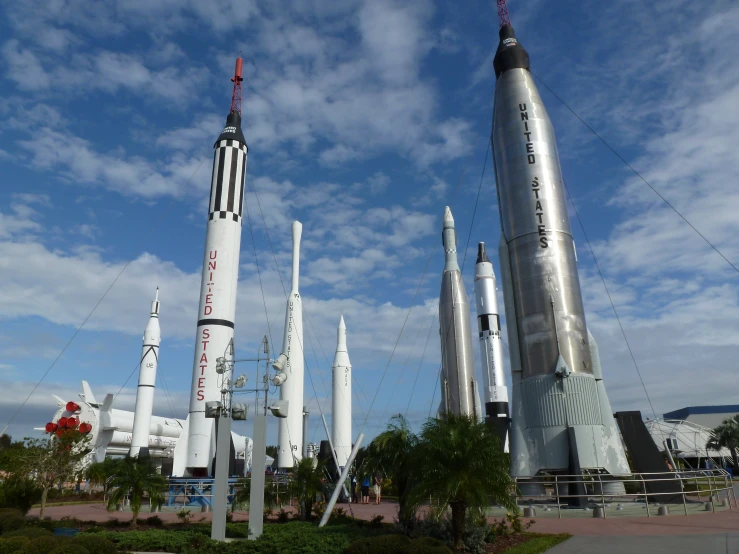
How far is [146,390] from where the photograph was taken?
42.7 meters

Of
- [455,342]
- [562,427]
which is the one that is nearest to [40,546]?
[562,427]

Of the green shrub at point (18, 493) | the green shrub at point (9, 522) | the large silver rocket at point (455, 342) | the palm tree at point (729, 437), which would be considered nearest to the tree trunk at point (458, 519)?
the green shrub at point (9, 522)

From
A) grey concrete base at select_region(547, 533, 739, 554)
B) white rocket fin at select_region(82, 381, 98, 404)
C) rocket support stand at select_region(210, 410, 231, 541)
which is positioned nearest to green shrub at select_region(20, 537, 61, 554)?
rocket support stand at select_region(210, 410, 231, 541)

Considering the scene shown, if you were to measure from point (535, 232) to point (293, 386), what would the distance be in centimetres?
2071

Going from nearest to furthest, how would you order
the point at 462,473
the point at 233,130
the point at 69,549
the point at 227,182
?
1. the point at 69,549
2. the point at 462,473
3. the point at 227,182
4. the point at 233,130

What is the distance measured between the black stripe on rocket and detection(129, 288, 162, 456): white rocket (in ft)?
58.3

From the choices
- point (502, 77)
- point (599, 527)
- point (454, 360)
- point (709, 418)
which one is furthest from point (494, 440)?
point (709, 418)

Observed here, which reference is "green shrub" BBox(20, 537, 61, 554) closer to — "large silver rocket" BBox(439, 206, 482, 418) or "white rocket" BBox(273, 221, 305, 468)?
"white rocket" BBox(273, 221, 305, 468)

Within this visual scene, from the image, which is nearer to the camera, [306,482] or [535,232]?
[306,482]

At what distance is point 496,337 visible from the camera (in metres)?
40.5

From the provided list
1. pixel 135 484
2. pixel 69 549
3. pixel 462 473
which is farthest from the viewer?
pixel 135 484

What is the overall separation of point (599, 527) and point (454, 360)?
Answer: 2275 centimetres

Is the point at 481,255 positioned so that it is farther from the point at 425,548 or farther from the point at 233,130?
the point at 425,548

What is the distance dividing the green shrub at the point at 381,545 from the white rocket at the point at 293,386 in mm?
Result: 24770
